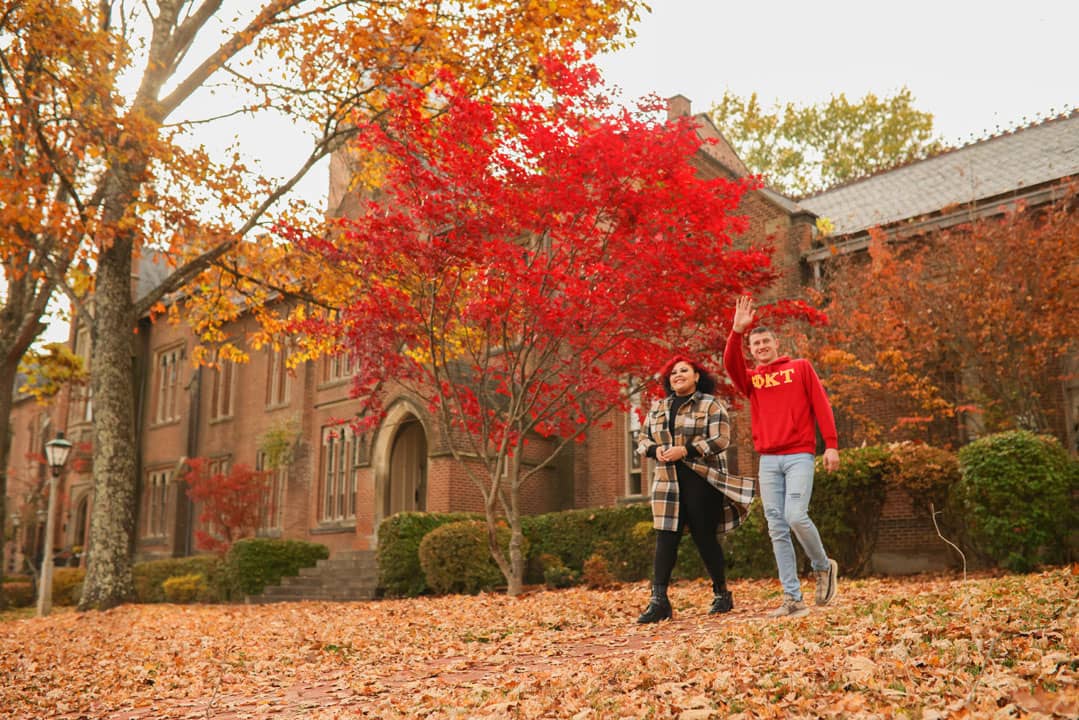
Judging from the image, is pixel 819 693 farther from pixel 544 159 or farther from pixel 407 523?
pixel 407 523

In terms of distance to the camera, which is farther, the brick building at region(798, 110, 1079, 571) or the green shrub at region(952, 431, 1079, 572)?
the brick building at region(798, 110, 1079, 571)

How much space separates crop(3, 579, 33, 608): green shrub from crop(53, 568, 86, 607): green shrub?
2.10 ft

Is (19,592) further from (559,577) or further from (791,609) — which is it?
(791,609)

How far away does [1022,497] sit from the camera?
10.1m

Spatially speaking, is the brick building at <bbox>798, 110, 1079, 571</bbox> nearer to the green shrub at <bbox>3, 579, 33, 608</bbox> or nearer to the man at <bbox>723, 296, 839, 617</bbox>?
the man at <bbox>723, 296, 839, 617</bbox>

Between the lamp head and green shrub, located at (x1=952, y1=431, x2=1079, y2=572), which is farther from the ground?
the lamp head

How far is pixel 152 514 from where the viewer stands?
30531 mm

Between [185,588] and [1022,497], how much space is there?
1756 cm

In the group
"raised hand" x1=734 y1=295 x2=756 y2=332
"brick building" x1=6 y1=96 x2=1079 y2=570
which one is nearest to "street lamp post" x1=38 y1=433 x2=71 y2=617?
"brick building" x1=6 y1=96 x2=1079 y2=570

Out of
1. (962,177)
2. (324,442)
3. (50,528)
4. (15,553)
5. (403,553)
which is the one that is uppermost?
(962,177)

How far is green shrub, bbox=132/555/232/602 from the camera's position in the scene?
19.8 metres

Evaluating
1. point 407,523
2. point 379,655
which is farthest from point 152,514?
point 379,655

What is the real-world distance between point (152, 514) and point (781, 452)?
27.8 m

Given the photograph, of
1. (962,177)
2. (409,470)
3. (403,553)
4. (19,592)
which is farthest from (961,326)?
(19,592)
